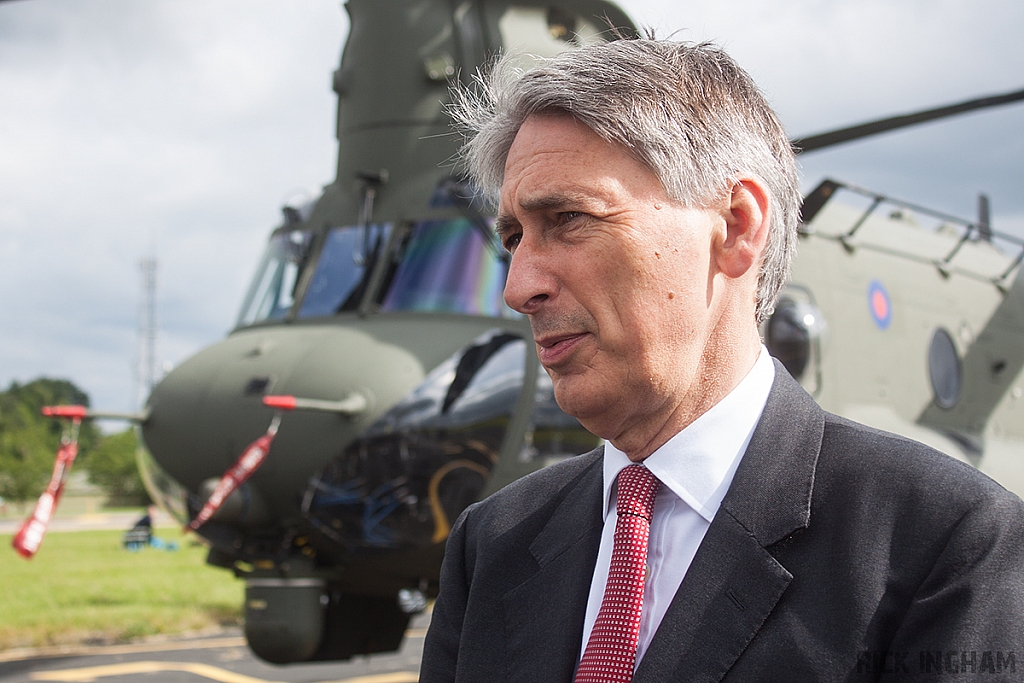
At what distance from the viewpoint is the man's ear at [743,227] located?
1.40m

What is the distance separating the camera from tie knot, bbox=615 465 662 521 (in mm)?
1372

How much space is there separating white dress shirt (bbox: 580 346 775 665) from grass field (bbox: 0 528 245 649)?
709 cm

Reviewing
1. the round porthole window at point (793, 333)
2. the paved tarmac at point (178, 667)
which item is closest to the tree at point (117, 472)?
the paved tarmac at point (178, 667)

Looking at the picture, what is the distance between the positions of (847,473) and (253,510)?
4.26 metres

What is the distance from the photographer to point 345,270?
20.4 ft

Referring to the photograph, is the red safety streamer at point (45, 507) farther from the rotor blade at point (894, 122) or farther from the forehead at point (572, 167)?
the rotor blade at point (894, 122)

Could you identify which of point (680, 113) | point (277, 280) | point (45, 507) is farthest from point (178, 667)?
point (680, 113)

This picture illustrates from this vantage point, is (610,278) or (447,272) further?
(447,272)

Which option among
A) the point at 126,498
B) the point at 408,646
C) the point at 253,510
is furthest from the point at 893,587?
the point at 126,498

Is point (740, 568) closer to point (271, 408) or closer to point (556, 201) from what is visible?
point (556, 201)

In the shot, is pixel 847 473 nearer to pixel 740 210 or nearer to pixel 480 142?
pixel 740 210

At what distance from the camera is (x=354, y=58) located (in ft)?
21.2

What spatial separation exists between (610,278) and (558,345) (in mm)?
126

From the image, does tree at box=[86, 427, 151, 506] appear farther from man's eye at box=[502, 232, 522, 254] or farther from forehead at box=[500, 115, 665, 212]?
forehead at box=[500, 115, 665, 212]
